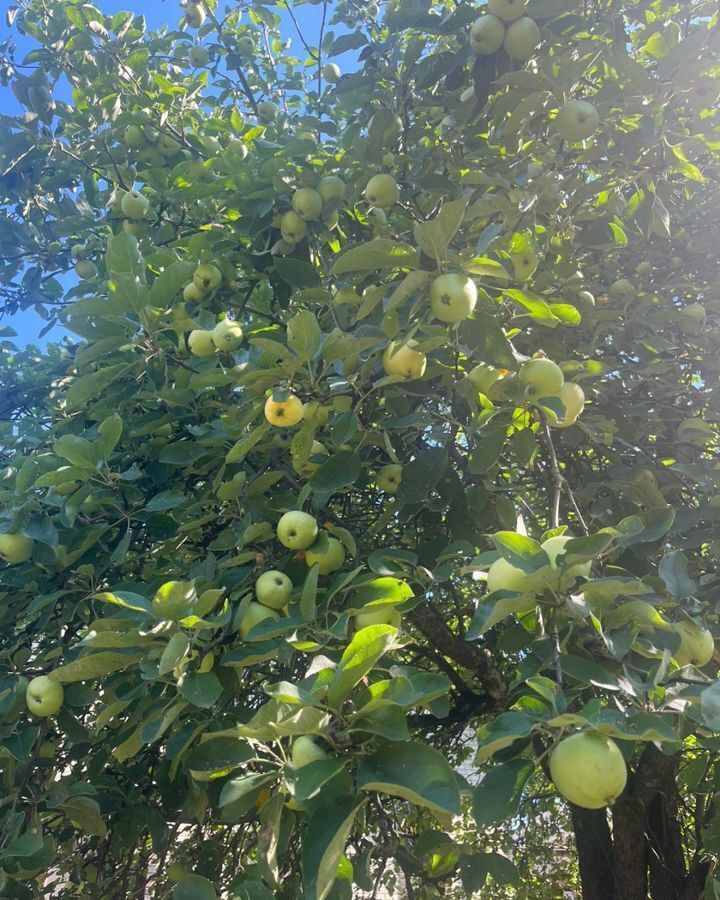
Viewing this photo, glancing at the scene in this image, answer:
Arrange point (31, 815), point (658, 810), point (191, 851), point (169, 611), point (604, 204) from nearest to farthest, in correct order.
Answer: point (169, 611) < point (31, 815) < point (191, 851) < point (604, 204) < point (658, 810)

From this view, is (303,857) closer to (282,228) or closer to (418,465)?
(418,465)

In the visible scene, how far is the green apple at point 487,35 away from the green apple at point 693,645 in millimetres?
1851

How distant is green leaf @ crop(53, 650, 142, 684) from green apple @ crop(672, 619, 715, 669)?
4.21 feet

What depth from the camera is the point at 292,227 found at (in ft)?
8.48

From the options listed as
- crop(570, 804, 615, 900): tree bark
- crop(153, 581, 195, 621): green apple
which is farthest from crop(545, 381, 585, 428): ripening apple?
crop(570, 804, 615, 900): tree bark

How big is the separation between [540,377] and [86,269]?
107 inches

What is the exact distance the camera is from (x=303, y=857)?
116 cm

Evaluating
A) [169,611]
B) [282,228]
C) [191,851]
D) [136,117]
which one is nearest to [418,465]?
[169,611]

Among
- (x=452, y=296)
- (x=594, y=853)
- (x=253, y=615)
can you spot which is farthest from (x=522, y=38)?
(x=594, y=853)

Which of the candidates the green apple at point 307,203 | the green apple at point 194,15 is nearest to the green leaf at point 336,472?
the green apple at point 307,203

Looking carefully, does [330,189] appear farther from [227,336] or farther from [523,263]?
[523,263]

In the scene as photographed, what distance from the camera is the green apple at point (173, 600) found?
1.57 meters

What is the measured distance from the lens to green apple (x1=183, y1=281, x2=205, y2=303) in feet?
8.96

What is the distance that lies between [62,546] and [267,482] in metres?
0.69
